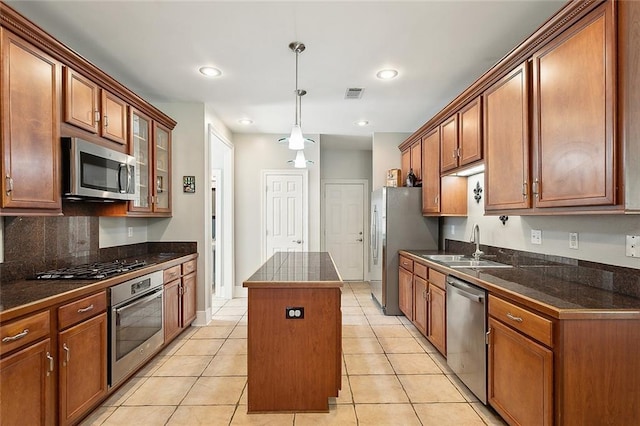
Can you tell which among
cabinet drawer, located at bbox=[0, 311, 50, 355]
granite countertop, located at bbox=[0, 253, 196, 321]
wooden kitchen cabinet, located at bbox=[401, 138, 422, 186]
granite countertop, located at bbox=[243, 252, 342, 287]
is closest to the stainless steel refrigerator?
wooden kitchen cabinet, located at bbox=[401, 138, 422, 186]

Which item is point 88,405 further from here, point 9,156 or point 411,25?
point 411,25

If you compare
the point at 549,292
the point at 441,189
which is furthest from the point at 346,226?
the point at 549,292

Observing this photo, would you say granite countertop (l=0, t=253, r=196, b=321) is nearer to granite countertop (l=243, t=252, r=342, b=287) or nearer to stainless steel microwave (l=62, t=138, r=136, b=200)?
stainless steel microwave (l=62, t=138, r=136, b=200)

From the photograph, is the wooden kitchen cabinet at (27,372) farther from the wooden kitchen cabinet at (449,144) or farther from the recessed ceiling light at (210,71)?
the wooden kitchen cabinet at (449,144)

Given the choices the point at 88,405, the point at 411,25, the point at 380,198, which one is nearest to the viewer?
the point at 88,405

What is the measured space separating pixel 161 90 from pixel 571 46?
3.63 metres

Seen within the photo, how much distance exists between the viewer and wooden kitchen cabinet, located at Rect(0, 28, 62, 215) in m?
1.86

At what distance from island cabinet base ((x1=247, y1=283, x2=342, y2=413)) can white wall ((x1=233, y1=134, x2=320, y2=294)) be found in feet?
10.7

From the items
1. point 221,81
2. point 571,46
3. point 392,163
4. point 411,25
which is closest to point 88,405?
point 221,81

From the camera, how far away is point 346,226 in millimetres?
6738

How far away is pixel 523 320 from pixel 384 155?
12.9 ft

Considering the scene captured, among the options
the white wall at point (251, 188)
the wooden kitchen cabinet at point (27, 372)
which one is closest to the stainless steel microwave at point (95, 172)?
the wooden kitchen cabinet at point (27, 372)

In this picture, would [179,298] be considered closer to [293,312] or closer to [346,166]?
[293,312]

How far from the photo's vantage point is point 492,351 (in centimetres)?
216
